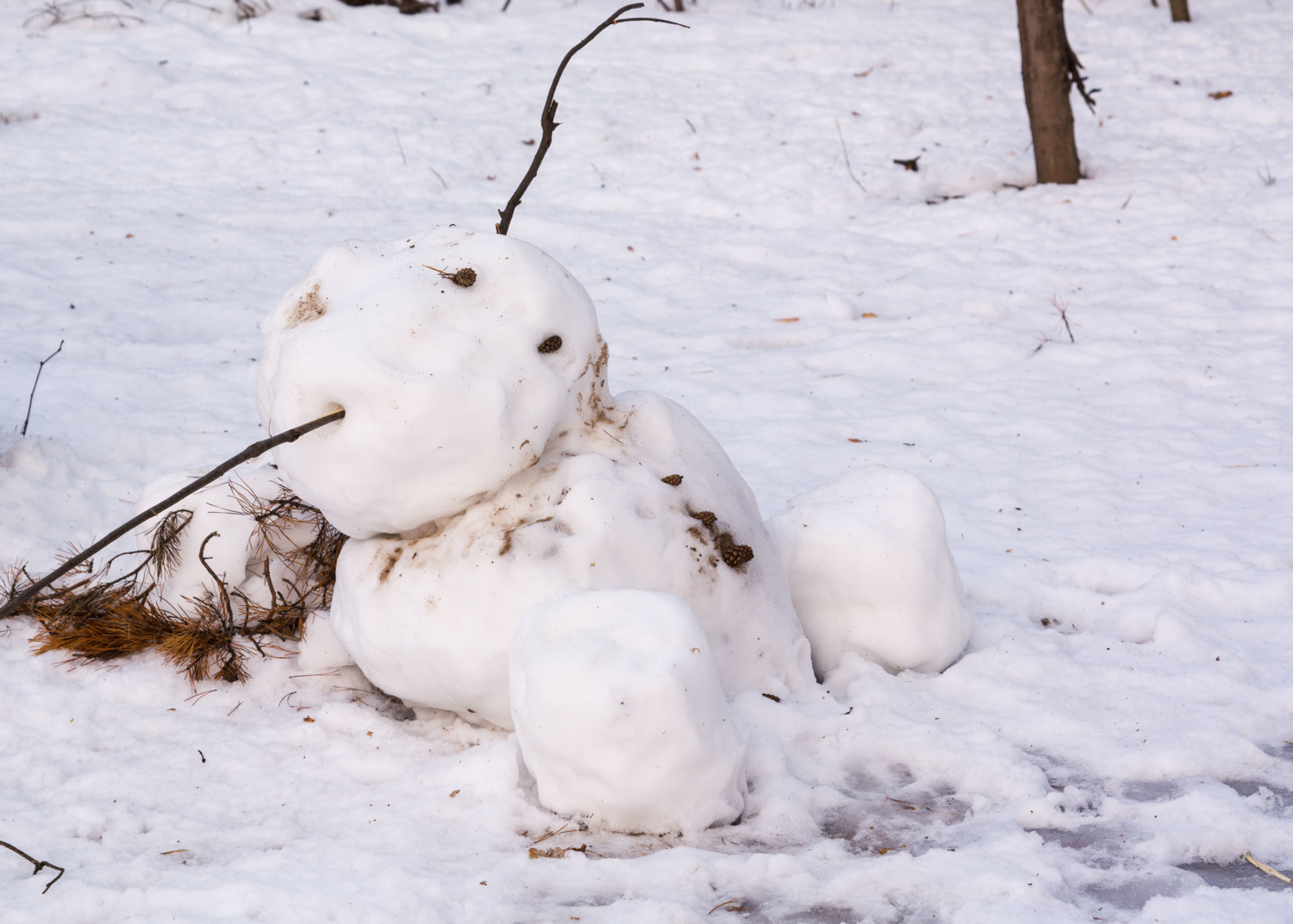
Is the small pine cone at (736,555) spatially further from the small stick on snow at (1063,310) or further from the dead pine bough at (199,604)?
the small stick on snow at (1063,310)

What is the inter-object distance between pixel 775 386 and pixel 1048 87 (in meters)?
3.13

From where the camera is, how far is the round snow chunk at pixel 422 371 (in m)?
2.34

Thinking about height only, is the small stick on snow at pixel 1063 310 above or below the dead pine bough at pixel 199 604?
below

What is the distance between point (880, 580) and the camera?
2.79 metres

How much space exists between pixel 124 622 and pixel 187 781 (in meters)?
0.67

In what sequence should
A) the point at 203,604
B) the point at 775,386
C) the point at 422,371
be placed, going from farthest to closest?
1. the point at 775,386
2. the point at 203,604
3. the point at 422,371

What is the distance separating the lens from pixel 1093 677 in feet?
9.11

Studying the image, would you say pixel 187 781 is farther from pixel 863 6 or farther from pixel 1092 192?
pixel 863 6

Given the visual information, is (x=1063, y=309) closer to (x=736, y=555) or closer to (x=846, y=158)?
(x=846, y=158)

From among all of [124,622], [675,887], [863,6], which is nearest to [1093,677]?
[675,887]

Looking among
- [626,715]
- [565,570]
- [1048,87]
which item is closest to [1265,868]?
[626,715]

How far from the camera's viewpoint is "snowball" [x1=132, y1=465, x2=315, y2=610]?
2943mm

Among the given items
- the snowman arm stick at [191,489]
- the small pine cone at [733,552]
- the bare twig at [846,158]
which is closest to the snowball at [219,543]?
the snowman arm stick at [191,489]

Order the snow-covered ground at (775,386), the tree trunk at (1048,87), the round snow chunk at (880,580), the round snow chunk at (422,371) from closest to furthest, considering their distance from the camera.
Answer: the snow-covered ground at (775,386) → the round snow chunk at (422,371) → the round snow chunk at (880,580) → the tree trunk at (1048,87)
